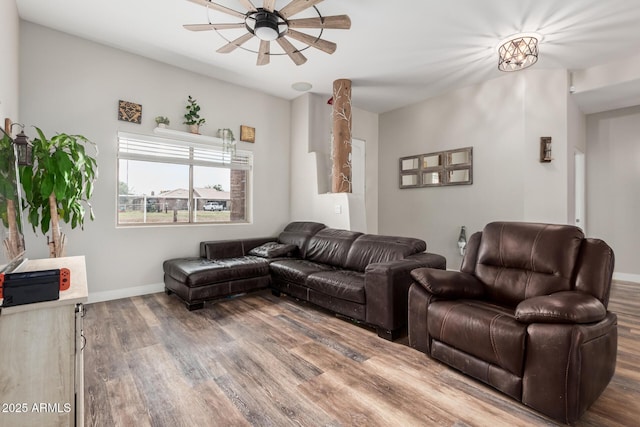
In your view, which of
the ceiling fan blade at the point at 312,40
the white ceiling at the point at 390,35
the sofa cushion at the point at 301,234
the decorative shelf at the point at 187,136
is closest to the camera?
the ceiling fan blade at the point at 312,40

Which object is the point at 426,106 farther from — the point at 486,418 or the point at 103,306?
the point at 103,306

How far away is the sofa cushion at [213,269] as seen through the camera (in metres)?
3.28

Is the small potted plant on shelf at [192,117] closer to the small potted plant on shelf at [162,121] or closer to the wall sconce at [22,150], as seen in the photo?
the small potted plant on shelf at [162,121]

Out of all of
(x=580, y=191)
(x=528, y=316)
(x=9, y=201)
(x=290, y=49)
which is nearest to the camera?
Result: (x=9, y=201)

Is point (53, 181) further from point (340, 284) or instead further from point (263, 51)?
point (340, 284)

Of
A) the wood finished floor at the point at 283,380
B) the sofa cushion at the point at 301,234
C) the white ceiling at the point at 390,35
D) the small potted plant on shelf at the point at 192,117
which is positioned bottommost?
the wood finished floor at the point at 283,380

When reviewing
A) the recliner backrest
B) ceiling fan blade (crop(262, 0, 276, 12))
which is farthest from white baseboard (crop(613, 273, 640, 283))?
ceiling fan blade (crop(262, 0, 276, 12))

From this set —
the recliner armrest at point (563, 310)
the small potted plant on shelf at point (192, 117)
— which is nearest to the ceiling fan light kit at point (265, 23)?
the small potted plant on shelf at point (192, 117)

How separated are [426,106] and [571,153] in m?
2.24

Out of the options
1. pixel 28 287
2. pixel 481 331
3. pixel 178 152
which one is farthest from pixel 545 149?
pixel 28 287

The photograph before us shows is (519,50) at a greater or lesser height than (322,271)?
greater

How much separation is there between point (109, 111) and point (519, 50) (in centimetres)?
483

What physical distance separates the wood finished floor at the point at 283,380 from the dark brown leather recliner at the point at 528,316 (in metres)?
0.16

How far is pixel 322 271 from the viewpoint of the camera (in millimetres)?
3406
